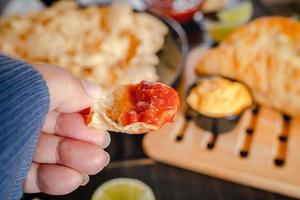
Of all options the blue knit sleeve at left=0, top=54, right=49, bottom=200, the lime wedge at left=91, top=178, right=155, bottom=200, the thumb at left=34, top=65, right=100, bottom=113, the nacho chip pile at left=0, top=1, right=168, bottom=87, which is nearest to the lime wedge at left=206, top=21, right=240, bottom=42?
the nacho chip pile at left=0, top=1, right=168, bottom=87

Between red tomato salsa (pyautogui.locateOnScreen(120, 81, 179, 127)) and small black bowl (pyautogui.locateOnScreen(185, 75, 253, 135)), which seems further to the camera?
small black bowl (pyautogui.locateOnScreen(185, 75, 253, 135))

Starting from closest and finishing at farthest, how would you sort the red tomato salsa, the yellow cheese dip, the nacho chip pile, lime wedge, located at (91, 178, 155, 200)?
1. the red tomato salsa
2. lime wedge, located at (91, 178, 155, 200)
3. the yellow cheese dip
4. the nacho chip pile

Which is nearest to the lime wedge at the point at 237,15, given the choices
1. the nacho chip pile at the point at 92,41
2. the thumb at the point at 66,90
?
the nacho chip pile at the point at 92,41

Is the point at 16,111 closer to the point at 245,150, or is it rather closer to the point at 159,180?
the point at 159,180

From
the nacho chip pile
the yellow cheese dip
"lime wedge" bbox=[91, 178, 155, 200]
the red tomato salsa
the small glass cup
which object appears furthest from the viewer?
the small glass cup

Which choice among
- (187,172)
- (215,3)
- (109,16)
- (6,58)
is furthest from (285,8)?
(6,58)

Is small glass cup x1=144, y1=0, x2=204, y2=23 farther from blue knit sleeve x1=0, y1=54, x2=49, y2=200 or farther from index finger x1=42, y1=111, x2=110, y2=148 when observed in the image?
blue knit sleeve x1=0, y1=54, x2=49, y2=200
